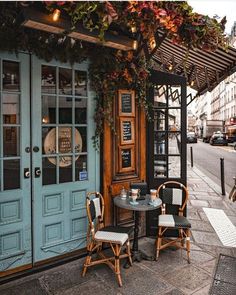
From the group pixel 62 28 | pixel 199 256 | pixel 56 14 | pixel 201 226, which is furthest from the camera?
pixel 201 226

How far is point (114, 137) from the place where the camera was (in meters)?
4.29

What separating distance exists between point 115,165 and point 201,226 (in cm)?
251

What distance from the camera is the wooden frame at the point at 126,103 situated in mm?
4314

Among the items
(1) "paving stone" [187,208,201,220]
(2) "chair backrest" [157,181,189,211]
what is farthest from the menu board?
(1) "paving stone" [187,208,201,220]

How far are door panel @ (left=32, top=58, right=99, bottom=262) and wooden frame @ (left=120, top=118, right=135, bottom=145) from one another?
52 centimetres

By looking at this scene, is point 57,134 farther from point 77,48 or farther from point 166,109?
point 166,109

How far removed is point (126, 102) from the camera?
4.39m

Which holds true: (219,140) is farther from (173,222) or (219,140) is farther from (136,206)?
(136,206)

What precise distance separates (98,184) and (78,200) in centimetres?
41

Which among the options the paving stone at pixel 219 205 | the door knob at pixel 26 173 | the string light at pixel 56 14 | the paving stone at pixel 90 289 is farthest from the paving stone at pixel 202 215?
the string light at pixel 56 14

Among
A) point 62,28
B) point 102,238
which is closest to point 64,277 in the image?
point 102,238

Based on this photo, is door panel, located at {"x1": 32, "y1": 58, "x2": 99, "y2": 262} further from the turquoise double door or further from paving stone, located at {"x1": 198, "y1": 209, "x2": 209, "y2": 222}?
paving stone, located at {"x1": 198, "y1": 209, "x2": 209, "y2": 222}

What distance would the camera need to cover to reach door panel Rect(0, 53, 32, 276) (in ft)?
11.2

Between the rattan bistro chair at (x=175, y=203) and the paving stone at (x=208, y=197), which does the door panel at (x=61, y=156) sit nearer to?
the rattan bistro chair at (x=175, y=203)
